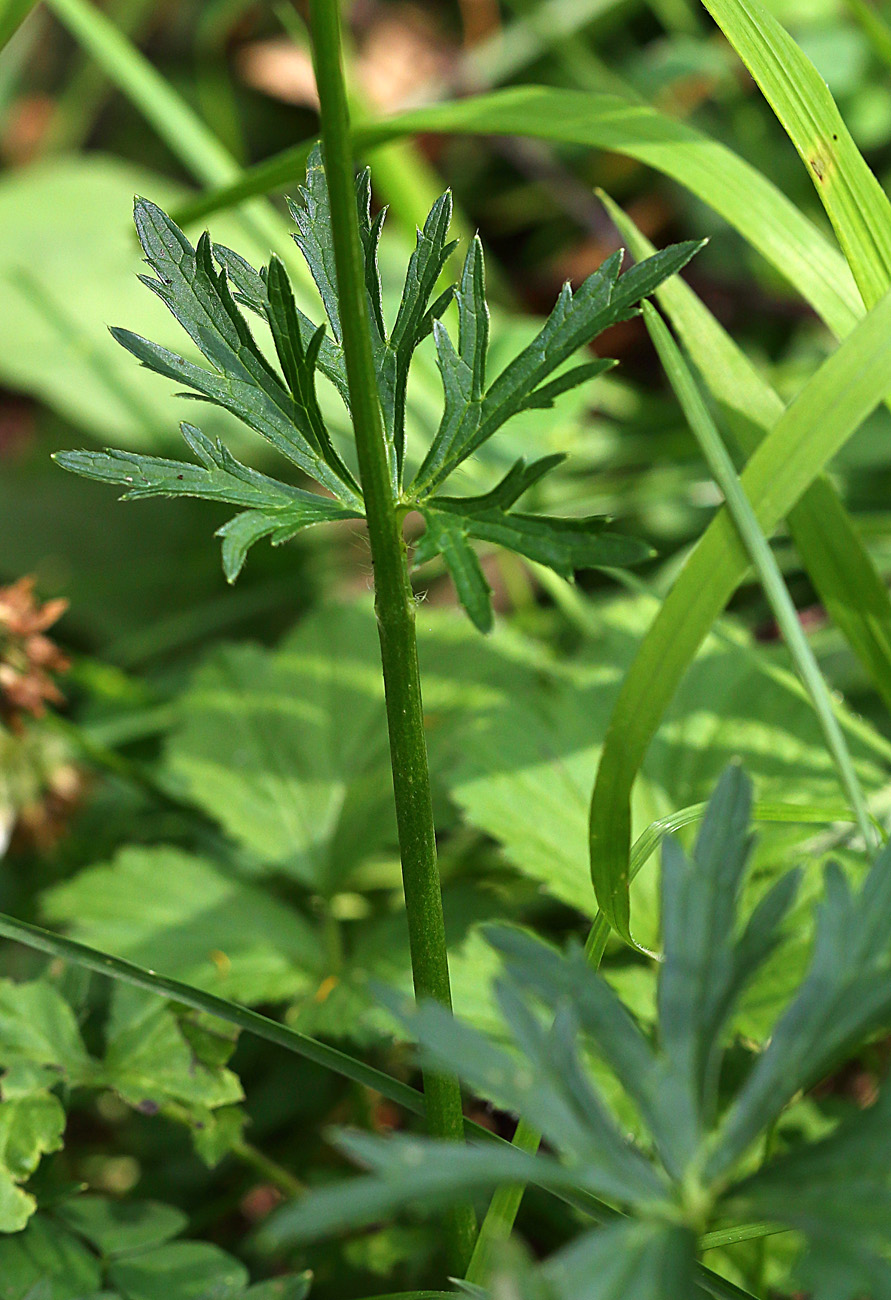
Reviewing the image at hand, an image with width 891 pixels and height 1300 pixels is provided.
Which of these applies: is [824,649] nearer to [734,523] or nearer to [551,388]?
[734,523]

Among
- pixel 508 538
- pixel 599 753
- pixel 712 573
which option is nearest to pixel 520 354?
pixel 508 538

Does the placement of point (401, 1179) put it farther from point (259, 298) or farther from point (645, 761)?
point (645, 761)

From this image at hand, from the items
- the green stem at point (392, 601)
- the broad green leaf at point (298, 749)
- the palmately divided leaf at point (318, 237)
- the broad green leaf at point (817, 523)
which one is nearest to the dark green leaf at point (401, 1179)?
the green stem at point (392, 601)

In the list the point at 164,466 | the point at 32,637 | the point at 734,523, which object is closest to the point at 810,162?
the point at 734,523

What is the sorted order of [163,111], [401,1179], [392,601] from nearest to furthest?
[401,1179] < [392,601] < [163,111]

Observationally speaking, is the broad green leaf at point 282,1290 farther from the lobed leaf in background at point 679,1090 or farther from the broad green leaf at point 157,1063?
the lobed leaf in background at point 679,1090

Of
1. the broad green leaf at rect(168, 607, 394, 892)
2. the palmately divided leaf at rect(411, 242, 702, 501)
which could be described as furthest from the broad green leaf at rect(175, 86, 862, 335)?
the broad green leaf at rect(168, 607, 394, 892)
